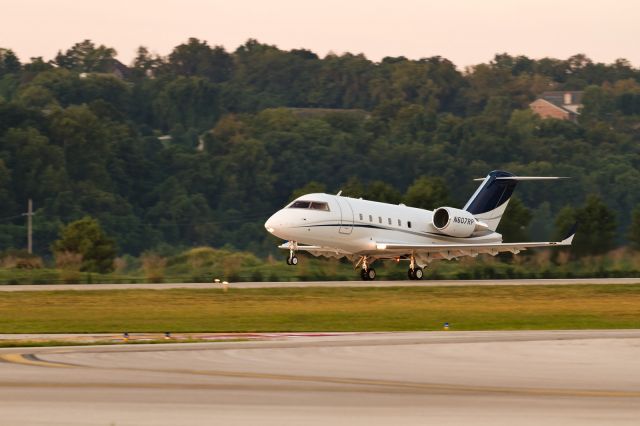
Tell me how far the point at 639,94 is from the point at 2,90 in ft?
252

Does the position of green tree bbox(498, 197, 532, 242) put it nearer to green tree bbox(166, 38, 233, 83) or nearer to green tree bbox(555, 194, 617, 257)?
green tree bbox(555, 194, 617, 257)

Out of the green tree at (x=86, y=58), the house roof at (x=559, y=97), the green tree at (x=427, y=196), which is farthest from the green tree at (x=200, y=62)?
the green tree at (x=427, y=196)

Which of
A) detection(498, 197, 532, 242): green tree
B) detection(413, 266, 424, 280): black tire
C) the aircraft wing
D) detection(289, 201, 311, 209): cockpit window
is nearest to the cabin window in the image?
detection(289, 201, 311, 209): cockpit window

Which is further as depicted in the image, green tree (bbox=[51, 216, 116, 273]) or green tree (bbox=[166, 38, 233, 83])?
green tree (bbox=[166, 38, 233, 83])

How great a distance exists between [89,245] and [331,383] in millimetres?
39522

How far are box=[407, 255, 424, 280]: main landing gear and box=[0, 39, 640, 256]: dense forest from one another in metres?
8.94

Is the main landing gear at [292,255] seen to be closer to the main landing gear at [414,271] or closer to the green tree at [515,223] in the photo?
the main landing gear at [414,271]

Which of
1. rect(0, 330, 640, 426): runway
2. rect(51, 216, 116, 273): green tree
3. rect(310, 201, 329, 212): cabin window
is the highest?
rect(310, 201, 329, 212): cabin window

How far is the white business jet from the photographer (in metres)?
48.3

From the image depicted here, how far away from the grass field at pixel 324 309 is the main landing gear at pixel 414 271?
19.7 ft

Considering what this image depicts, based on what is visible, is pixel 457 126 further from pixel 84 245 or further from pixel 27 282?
pixel 27 282

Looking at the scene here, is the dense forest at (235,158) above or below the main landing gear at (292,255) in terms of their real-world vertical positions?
above

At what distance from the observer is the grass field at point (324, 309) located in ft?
106

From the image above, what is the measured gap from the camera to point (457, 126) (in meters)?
130
